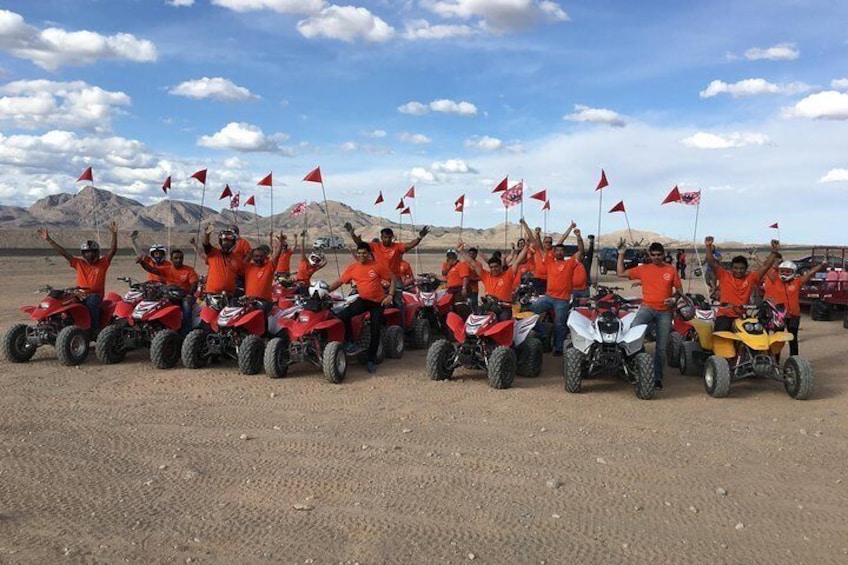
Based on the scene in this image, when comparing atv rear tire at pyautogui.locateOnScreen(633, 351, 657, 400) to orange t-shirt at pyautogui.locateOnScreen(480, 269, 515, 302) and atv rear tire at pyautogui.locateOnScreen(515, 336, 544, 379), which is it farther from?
orange t-shirt at pyautogui.locateOnScreen(480, 269, 515, 302)

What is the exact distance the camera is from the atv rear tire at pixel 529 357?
947 cm

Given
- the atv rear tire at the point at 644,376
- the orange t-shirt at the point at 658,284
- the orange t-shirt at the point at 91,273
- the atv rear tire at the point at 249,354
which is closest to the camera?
the atv rear tire at the point at 644,376

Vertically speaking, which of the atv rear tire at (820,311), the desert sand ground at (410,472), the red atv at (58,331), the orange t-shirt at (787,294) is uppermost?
the orange t-shirt at (787,294)

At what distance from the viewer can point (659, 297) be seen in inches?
353

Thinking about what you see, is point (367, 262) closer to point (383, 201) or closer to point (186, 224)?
point (383, 201)

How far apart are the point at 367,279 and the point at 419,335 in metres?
2.55

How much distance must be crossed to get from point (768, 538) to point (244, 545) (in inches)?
131

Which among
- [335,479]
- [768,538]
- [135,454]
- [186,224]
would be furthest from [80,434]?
[186,224]

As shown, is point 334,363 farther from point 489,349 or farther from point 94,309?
point 94,309

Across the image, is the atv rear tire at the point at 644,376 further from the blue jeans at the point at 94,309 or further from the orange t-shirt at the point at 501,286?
the blue jeans at the point at 94,309

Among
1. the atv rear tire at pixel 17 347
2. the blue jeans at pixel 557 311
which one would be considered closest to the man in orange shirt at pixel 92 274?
the atv rear tire at pixel 17 347

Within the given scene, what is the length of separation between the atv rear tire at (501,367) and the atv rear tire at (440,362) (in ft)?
2.23

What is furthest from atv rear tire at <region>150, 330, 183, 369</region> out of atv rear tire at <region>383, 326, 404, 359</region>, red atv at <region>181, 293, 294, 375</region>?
atv rear tire at <region>383, 326, 404, 359</region>

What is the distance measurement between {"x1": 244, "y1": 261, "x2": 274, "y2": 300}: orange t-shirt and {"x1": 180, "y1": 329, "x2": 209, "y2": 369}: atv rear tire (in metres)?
0.87
